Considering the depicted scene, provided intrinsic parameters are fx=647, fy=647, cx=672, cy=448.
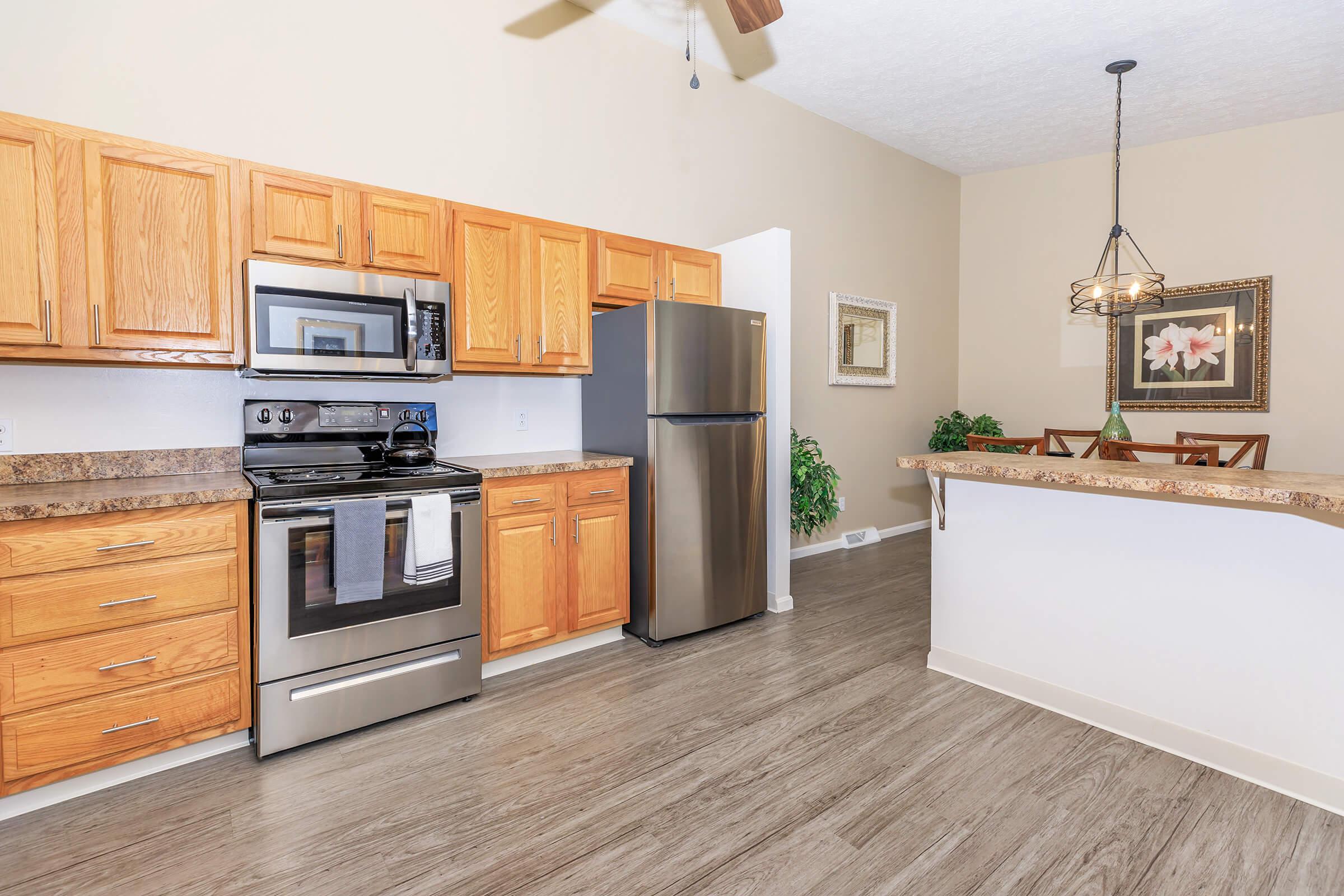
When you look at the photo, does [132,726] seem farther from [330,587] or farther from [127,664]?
[330,587]

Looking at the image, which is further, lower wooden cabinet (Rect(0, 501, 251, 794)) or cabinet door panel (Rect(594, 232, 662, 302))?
cabinet door panel (Rect(594, 232, 662, 302))

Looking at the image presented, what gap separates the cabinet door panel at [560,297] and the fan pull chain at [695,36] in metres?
1.11

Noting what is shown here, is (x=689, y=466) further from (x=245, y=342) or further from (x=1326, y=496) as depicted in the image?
(x=1326, y=496)

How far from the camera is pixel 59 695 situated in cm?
188

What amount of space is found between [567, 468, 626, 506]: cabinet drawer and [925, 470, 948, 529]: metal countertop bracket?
1.41 meters

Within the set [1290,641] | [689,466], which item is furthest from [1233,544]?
[689,466]

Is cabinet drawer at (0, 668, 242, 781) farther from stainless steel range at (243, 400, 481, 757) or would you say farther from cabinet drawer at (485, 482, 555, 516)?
cabinet drawer at (485, 482, 555, 516)

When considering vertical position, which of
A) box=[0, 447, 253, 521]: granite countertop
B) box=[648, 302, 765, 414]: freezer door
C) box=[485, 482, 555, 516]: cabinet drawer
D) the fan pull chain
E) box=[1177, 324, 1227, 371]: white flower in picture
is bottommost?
box=[485, 482, 555, 516]: cabinet drawer

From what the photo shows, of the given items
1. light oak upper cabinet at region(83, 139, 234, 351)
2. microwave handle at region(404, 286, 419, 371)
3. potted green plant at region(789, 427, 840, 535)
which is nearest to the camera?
light oak upper cabinet at region(83, 139, 234, 351)

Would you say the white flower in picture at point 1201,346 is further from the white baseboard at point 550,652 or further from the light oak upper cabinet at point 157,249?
the light oak upper cabinet at point 157,249

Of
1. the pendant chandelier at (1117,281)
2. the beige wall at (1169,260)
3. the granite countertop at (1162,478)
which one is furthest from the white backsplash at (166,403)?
the beige wall at (1169,260)

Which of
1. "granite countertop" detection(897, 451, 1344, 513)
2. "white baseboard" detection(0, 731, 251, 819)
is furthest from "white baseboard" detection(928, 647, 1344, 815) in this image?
"white baseboard" detection(0, 731, 251, 819)

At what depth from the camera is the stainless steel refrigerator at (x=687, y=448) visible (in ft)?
10.3

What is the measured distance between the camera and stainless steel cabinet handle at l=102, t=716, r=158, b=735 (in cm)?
195
